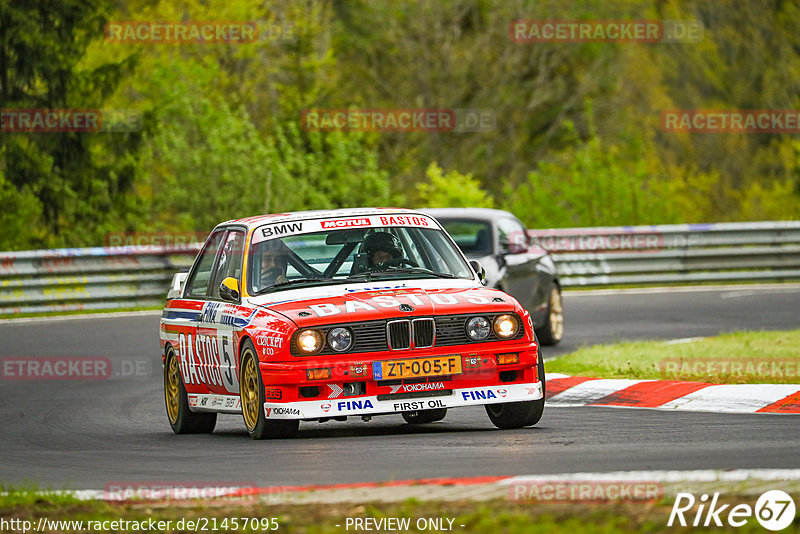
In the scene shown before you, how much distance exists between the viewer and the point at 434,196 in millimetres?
36188

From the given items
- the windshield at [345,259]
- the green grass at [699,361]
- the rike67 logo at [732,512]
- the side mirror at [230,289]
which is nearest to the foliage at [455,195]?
the green grass at [699,361]

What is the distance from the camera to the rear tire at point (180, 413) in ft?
39.2

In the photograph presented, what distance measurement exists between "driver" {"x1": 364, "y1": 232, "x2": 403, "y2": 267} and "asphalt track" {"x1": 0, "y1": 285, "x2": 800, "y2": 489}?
3.93 feet

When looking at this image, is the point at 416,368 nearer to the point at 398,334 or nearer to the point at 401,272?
the point at 398,334

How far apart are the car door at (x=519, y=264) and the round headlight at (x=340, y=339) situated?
22.4 feet

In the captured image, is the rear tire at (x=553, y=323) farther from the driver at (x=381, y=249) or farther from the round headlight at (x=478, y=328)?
the round headlight at (x=478, y=328)

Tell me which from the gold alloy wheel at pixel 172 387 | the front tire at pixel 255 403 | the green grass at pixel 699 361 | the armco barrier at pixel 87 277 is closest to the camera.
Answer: the front tire at pixel 255 403

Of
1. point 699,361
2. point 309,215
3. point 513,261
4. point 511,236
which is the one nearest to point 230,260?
point 309,215

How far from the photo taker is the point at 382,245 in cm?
1146

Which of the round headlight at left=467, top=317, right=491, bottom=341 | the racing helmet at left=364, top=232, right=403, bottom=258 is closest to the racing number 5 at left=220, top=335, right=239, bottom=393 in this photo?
the racing helmet at left=364, top=232, right=403, bottom=258

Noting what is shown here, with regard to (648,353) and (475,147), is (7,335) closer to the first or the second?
(648,353)

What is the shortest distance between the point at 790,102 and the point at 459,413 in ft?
136

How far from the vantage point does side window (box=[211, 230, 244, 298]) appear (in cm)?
1155

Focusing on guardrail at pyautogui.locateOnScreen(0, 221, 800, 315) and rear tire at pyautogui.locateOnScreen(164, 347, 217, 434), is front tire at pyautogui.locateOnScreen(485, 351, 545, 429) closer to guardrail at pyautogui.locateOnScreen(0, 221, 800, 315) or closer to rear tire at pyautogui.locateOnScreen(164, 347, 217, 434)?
rear tire at pyautogui.locateOnScreen(164, 347, 217, 434)
